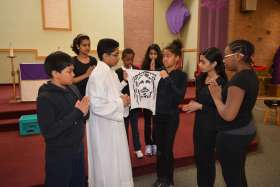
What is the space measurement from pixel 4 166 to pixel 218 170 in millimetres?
2586

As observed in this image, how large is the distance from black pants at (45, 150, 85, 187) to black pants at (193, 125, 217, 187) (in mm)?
1054

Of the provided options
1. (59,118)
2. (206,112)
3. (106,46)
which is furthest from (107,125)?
(206,112)

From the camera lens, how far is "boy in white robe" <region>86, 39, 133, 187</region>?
2143 mm

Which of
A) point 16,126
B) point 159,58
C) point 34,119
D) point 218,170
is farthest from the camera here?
point 16,126

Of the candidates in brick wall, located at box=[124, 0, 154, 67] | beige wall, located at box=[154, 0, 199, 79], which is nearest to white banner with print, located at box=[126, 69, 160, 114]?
beige wall, located at box=[154, 0, 199, 79]

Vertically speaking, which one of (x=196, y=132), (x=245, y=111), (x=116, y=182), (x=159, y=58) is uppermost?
(x=159, y=58)

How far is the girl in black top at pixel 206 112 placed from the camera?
2.23 m

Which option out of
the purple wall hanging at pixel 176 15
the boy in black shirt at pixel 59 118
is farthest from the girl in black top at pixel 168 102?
the purple wall hanging at pixel 176 15

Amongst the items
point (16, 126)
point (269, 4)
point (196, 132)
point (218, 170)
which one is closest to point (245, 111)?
point (196, 132)

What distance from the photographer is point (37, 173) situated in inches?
114

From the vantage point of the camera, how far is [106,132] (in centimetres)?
221

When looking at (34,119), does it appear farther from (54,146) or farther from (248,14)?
(248,14)

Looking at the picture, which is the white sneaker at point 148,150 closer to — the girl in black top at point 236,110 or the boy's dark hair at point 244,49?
the girl in black top at point 236,110

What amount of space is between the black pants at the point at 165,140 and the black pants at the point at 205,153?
12.0 inches
